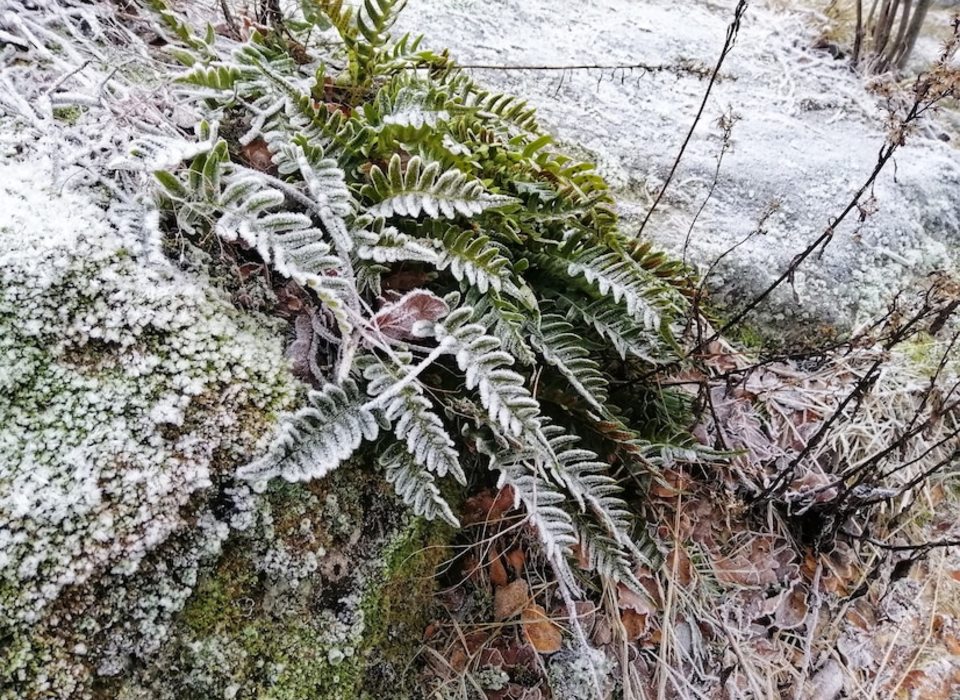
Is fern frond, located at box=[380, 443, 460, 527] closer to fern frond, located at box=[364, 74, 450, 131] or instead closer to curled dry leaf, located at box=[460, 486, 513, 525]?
curled dry leaf, located at box=[460, 486, 513, 525]

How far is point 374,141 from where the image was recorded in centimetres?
198

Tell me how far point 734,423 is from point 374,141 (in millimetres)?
1495

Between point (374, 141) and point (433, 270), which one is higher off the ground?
point (374, 141)

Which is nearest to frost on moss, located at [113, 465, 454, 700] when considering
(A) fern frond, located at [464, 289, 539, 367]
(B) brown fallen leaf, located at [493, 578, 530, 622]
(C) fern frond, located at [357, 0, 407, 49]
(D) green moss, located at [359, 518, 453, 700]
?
(D) green moss, located at [359, 518, 453, 700]

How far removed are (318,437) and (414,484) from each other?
0.26 m

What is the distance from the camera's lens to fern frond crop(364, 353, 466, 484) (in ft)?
5.48

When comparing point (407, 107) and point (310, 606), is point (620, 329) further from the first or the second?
point (310, 606)

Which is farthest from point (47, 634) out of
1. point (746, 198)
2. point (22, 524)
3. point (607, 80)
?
point (607, 80)

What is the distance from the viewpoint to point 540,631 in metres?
1.94

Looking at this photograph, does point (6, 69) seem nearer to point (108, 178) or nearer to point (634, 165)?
point (108, 178)

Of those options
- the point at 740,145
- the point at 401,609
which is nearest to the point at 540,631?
the point at 401,609

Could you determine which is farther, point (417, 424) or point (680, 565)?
A: point (680, 565)

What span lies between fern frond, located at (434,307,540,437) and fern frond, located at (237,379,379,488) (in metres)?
0.27

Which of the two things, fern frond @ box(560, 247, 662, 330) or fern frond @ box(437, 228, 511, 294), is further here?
fern frond @ box(560, 247, 662, 330)
